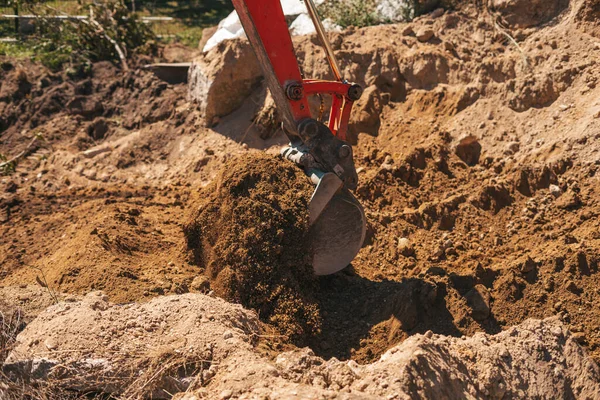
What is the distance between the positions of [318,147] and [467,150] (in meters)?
2.32

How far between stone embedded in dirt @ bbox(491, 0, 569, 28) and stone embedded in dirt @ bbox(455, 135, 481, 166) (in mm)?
1653

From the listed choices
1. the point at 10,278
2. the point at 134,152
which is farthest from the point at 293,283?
the point at 134,152

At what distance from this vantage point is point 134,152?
9.34 m

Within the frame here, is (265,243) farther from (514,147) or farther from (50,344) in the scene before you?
(514,147)

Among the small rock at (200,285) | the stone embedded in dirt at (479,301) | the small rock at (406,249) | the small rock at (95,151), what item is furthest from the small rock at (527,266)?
the small rock at (95,151)

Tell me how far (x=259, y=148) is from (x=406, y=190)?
6.94 feet

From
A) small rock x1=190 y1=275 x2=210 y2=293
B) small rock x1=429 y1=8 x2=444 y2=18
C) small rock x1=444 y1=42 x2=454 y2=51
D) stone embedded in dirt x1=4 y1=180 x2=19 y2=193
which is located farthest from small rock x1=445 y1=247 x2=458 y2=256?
stone embedded in dirt x1=4 y1=180 x2=19 y2=193

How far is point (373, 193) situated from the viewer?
7.18 meters

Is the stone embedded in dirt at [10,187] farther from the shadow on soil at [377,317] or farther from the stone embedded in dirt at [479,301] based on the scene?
the stone embedded in dirt at [479,301]

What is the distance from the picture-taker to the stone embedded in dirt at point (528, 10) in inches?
316

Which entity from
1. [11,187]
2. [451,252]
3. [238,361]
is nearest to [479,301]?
[451,252]

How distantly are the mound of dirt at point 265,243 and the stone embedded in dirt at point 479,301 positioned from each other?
1140 millimetres

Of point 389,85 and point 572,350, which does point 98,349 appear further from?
point 389,85

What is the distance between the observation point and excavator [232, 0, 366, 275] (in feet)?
18.6
